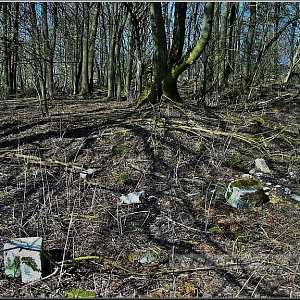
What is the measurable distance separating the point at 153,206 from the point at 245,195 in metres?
0.89

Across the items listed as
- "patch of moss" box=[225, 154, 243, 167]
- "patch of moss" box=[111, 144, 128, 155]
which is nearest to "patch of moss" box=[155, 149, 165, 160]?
"patch of moss" box=[111, 144, 128, 155]

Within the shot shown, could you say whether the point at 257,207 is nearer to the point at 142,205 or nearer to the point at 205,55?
the point at 142,205

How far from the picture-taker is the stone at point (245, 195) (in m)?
3.31

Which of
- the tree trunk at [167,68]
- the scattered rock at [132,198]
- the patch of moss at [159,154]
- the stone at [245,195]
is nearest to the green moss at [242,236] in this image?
the stone at [245,195]

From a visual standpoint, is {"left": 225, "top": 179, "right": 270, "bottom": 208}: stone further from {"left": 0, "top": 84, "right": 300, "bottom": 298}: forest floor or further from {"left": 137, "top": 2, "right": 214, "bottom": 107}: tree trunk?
{"left": 137, "top": 2, "right": 214, "bottom": 107}: tree trunk

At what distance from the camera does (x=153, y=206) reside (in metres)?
3.30

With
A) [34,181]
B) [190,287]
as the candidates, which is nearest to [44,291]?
[190,287]

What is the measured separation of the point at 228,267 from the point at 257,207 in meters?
1.07

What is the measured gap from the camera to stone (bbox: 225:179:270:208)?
10.9 ft

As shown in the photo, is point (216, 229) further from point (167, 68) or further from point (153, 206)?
point (167, 68)

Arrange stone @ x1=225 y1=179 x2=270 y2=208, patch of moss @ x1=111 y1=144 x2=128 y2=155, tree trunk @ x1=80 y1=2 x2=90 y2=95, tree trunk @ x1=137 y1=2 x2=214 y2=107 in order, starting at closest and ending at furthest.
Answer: stone @ x1=225 y1=179 x2=270 y2=208 → patch of moss @ x1=111 y1=144 x2=128 y2=155 → tree trunk @ x1=137 y1=2 x2=214 y2=107 → tree trunk @ x1=80 y1=2 x2=90 y2=95

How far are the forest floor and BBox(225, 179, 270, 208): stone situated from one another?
73 mm

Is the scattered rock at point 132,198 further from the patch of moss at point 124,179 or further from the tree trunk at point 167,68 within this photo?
the tree trunk at point 167,68

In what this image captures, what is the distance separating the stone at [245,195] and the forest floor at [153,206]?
0.07 m
